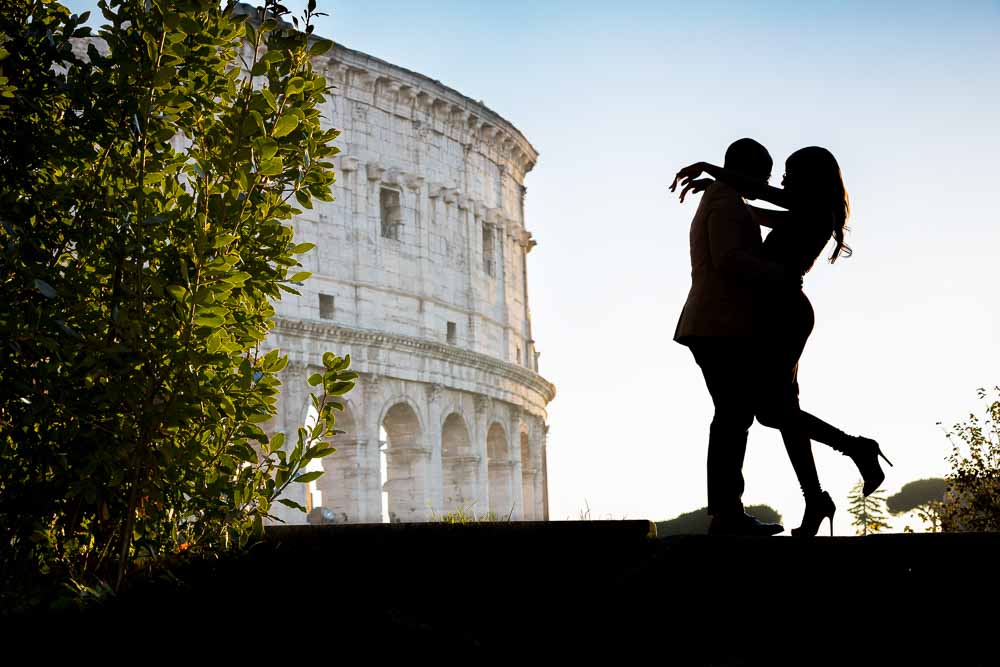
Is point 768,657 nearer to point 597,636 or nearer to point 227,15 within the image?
point 597,636

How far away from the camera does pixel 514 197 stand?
47.6 metres

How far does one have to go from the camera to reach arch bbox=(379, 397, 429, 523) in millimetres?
38969

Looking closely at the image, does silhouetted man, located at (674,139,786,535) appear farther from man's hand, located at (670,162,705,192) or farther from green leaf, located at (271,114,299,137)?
green leaf, located at (271,114,299,137)

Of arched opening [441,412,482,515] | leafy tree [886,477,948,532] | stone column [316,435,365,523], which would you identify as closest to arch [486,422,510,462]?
arched opening [441,412,482,515]

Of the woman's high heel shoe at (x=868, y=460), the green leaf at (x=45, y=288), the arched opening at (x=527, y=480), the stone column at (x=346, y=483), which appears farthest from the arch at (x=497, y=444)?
the green leaf at (x=45, y=288)

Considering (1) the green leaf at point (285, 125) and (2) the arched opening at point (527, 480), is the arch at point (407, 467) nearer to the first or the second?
(2) the arched opening at point (527, 480)

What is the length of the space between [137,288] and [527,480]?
4348 cm

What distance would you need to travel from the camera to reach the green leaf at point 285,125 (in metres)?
4.95

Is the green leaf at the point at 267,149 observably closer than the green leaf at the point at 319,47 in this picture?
Yes

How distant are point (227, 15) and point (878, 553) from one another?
142 inches

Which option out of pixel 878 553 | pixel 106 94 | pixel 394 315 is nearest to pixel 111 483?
pixel 106 94

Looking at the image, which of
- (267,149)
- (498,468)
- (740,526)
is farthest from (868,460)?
(498,468)

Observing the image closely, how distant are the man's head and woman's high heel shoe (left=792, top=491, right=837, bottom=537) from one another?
1395mm

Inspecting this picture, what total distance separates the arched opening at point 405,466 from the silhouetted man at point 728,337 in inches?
1347
